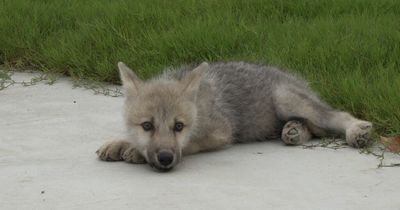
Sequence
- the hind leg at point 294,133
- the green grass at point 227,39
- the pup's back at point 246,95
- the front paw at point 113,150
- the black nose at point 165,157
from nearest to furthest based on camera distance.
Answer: the black nose at point 165,157 → the front paw at point 113,150 → the hind leg at point 294,133 → the pup's back at point 246,95 → the green grass at point 227,39

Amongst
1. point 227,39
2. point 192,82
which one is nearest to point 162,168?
point 192,82

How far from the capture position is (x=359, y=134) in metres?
5.04

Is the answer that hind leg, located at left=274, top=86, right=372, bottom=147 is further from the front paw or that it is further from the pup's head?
the front paw

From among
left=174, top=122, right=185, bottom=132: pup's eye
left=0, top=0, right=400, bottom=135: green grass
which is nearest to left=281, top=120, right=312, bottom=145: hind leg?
left=0, top=0, right=400, bottom=135: green grass

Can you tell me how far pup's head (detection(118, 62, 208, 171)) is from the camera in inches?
178

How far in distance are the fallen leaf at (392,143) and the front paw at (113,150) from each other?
1660mm

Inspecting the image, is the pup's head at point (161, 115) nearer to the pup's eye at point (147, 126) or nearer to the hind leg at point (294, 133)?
the pup's eye at point (147, 126)

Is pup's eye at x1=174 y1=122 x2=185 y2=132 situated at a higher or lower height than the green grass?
lower

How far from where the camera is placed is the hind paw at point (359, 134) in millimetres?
5043

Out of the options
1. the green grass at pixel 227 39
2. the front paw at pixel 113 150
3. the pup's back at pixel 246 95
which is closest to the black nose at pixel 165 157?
the front paw at pixel 113 150

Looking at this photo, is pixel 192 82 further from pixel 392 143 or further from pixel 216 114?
pixel 392 143

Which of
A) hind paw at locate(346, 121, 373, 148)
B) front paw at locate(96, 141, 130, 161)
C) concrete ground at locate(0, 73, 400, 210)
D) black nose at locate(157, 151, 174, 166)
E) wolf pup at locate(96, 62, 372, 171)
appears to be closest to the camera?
concrete ground at locate(0, 73, 400, 210)

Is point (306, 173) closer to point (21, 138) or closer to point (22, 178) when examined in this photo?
point (22, 178)

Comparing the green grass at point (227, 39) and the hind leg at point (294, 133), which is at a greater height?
the green grass at point (227, 39)
